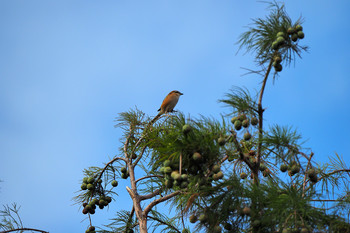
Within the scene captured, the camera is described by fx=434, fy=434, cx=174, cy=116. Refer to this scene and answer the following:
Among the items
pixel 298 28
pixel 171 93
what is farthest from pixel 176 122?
pixel 171 93

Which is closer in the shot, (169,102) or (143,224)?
(143,224)

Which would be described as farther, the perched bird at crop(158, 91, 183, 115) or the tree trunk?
the perched bird at crop(158, 91, 183, 115)

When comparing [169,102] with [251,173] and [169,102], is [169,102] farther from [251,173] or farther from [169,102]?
[251,173]

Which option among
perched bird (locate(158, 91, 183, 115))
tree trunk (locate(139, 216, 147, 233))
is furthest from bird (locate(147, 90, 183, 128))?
tree trunk (locate(139, 216, 147, 233))

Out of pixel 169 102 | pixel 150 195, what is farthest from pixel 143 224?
pixel 169 102

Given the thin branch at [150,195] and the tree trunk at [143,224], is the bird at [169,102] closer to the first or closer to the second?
the thin branch at [150,195]

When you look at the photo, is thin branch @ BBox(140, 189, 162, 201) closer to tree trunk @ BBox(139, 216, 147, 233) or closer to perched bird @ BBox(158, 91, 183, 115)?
tree trunk @ BBox(139, 216, 147, 233)

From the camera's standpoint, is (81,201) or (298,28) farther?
(81,201)

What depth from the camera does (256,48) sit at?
13.1ft

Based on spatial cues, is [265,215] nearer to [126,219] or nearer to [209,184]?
[209,184]

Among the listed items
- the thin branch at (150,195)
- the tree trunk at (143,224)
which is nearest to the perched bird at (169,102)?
the thin branch at (150,195)

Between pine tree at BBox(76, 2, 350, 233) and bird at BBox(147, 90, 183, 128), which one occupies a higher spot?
bird at BBox(147, 90, 183, 128)

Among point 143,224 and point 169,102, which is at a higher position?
point 169,102

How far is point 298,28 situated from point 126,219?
2793 millimetres
